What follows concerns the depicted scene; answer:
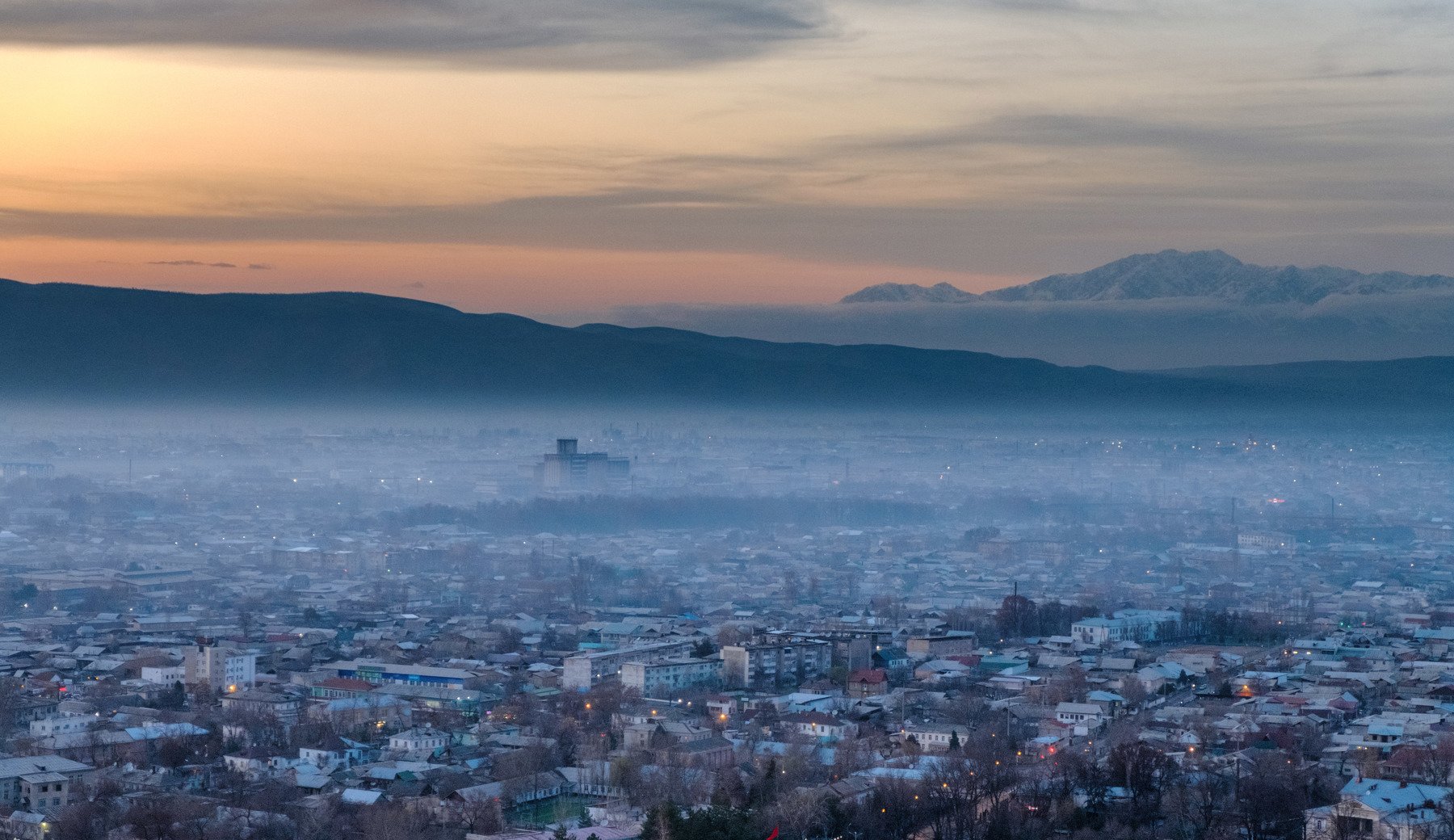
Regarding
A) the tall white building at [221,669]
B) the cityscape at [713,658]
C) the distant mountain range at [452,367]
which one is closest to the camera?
the cityscape at [713,658]

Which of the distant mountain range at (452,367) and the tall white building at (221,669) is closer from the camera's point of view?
the tall white building at (221,669)

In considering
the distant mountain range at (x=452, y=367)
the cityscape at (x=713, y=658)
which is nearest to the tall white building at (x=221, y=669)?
the cityscape at (x=713, y=658)

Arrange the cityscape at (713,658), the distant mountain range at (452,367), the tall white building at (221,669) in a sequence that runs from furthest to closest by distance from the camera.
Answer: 1. the distant mountain range at (452,367)
2. the tall white building at (221,669)
3. the cityscape at (713,658)

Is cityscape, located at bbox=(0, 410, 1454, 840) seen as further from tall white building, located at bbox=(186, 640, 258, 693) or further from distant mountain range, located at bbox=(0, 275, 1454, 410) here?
distant mountain range, located at bbox=(0, 275, 1454, 410)

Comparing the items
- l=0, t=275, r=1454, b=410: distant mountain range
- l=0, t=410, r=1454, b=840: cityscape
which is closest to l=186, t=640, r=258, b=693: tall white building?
l=0, t=410, r=1454, b=840: cityscape

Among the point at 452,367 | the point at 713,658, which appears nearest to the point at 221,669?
the point at 713,658

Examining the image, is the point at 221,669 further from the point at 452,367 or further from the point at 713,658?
the point at 452,367

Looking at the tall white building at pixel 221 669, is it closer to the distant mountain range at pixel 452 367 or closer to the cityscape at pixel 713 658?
the cityscape at pixel 713 658

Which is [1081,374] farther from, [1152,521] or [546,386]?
[1152,521]
